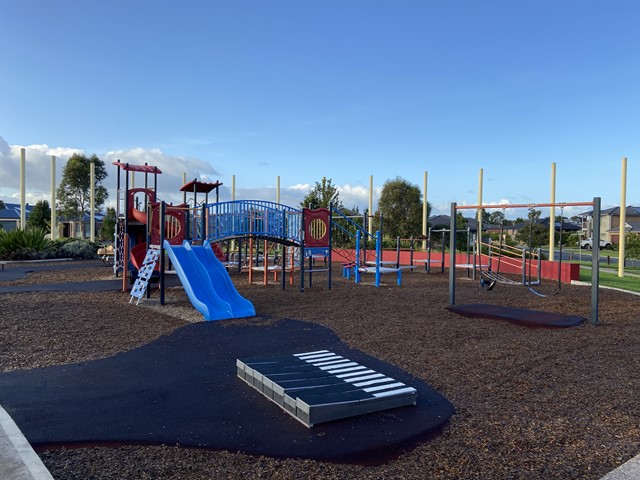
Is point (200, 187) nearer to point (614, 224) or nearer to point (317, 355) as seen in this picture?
point (317, 355)

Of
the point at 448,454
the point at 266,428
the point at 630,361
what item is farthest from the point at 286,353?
the point at 630,361

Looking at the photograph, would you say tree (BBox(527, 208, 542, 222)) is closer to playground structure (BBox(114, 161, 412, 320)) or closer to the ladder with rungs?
playground structure (BBox(114, 161, 412, 320))

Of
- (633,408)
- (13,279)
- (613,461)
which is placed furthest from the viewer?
(13,279)

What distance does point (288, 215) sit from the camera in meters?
13.9

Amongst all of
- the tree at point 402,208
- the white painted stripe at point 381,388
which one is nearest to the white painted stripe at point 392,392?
the white painted stripe at point 381,388

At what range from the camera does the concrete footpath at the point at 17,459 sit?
3.11 meters

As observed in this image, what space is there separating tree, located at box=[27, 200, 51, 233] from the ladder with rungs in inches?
1573

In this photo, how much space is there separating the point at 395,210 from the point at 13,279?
2120 cm

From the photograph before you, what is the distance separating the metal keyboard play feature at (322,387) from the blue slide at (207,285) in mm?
3855

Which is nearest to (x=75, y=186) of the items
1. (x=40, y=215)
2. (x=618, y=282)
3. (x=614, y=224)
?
(x=40, y=215)

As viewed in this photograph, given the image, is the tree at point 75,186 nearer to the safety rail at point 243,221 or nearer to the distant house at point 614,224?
the safety rail at point 243,221

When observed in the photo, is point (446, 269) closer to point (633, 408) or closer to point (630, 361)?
point (630, 361)

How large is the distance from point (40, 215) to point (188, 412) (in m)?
51.5

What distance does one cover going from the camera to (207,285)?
33.8 feet
